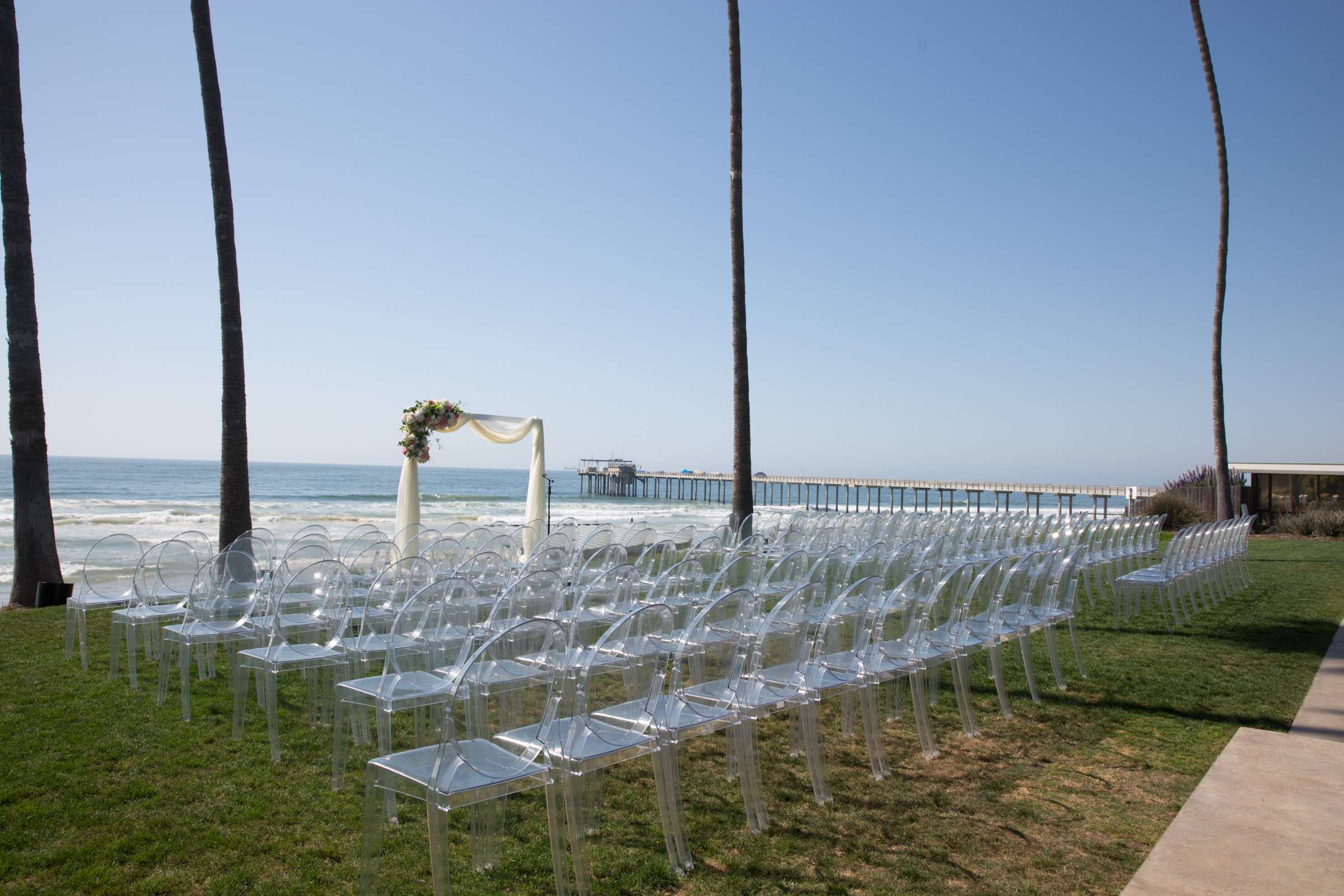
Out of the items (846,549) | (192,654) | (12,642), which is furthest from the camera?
(846,549)

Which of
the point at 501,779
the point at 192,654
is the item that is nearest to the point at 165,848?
the point at 501,779

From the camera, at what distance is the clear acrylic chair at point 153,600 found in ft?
17.7

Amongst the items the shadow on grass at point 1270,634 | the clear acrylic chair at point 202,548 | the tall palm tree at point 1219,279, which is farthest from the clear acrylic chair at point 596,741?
the tall palm tree at point 1219,279

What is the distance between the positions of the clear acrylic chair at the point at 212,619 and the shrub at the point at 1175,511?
17.7 m

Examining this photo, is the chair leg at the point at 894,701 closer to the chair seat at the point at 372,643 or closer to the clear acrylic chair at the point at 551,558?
the clear acrylic chair at the point at 551,558

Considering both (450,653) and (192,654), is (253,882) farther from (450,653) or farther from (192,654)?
(192,654)

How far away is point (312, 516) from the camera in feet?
94.6

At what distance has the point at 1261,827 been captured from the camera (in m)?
3.28

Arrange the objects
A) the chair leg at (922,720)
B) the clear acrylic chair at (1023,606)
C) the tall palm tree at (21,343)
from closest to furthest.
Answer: the chair leg at (922,720)
the clear acrylic chair at (1023,606)
the tall palm tree at (21,343)

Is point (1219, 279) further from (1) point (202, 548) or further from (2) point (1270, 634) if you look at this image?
(1) point (202, 548)

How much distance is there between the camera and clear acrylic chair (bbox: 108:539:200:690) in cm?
539

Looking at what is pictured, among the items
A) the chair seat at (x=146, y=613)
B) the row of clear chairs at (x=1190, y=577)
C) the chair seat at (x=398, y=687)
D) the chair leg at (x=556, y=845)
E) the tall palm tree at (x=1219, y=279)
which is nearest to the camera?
the chair leg at (x=556, y=845)

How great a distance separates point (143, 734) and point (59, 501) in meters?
35.7

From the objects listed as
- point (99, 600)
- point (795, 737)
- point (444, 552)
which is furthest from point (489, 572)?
point (795, 737)
